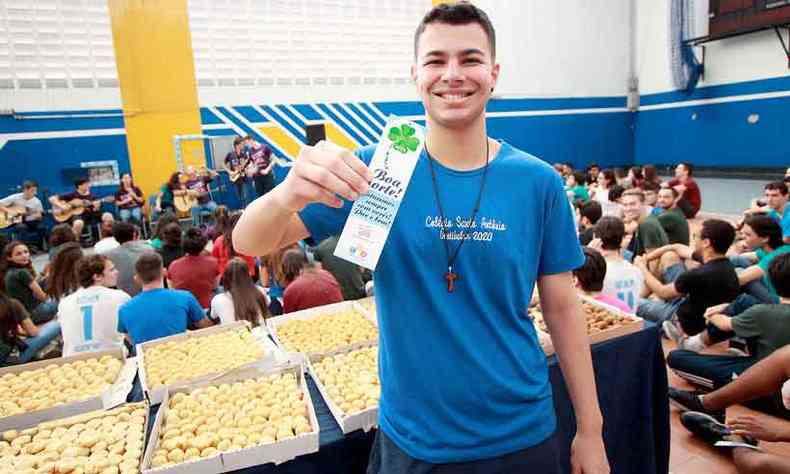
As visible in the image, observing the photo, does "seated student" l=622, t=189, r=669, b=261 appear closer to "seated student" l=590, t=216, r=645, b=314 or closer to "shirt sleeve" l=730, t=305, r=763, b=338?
"seated student" l=590, t=216, r=645, b=314

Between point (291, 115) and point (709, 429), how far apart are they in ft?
34.7

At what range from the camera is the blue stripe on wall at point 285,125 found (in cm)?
1129

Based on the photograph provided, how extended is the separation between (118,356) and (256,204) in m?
1.71

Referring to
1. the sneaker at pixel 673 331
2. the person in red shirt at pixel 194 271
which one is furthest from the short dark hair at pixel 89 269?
the sneaker at pixel 673 331

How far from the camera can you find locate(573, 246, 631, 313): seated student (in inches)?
113

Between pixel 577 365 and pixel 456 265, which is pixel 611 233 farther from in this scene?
pixel 456 265

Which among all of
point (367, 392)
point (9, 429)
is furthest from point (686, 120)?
point (9, 429)

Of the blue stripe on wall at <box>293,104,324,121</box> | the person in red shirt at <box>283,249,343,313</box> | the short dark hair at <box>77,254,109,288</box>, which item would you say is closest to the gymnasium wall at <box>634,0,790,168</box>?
the blue stripe on wall at <box>293,104,324,121</box>

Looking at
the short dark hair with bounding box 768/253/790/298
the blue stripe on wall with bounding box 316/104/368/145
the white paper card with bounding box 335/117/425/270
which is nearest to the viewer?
the white paper card with bounding box 335/117/425/270

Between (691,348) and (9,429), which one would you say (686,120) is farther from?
(9,429)

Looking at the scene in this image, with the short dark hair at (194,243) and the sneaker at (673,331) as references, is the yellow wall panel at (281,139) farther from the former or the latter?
the sneaker at (673,331)

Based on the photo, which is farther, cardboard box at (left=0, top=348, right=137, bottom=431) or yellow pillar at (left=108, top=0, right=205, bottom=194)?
yellow pillar at (left=108, top=0, right=205, bottom=194)

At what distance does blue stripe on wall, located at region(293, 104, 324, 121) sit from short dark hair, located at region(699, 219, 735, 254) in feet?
31.9

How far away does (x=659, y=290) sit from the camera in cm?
376
